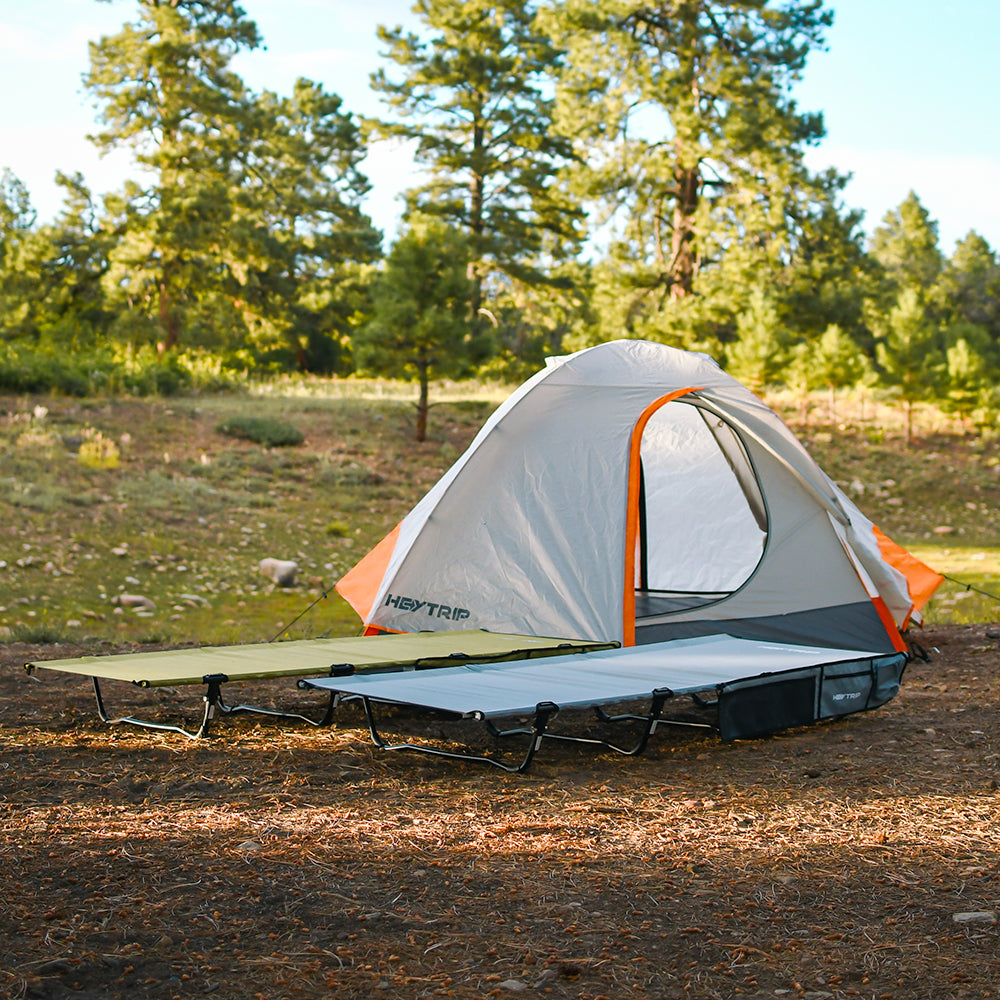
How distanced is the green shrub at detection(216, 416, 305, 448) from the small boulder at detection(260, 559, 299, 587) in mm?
6219

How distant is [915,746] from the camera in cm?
446

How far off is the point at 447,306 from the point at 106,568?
32.5 feet

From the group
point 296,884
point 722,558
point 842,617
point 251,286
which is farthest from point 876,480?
point 296,884

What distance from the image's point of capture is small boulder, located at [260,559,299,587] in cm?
1005

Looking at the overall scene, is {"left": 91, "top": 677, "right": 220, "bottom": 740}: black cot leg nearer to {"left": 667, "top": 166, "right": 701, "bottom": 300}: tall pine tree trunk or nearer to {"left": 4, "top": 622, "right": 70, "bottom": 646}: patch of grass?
{"left": 4, "top": 622, "right": 70, "bottom": 646}: patch of grass

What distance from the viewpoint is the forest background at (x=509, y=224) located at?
19547mm

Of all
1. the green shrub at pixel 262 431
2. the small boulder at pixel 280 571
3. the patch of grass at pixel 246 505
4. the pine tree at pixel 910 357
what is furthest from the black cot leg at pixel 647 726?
the pine tree at pixel 910 357

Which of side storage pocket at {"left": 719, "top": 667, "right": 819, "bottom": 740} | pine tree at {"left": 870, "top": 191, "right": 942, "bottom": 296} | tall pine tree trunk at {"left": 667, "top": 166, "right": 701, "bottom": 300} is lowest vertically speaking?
side storage pocket at {"left": 719, "top": 667, "right": 819, "bottom": 740}

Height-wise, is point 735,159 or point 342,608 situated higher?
point 735,159

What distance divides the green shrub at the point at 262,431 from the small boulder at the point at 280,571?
6219 mm

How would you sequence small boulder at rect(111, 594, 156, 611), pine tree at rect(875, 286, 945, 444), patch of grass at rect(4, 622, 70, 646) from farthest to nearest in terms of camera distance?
pine tree at rect(875, 286, 945, 444) < small boulder at rect(111, 594, 156, 611) < patch of grass at rect(4, 622, 70, 646)

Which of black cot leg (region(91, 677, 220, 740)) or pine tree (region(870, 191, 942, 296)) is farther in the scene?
pine tree (region(870, 191, 942, 296))

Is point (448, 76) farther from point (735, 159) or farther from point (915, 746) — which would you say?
point (915, 746)

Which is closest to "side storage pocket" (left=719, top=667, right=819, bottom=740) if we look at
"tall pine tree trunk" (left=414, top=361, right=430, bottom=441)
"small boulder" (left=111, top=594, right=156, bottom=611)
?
"small boulder" (left=111, top=594, right=156, bottom=611)
